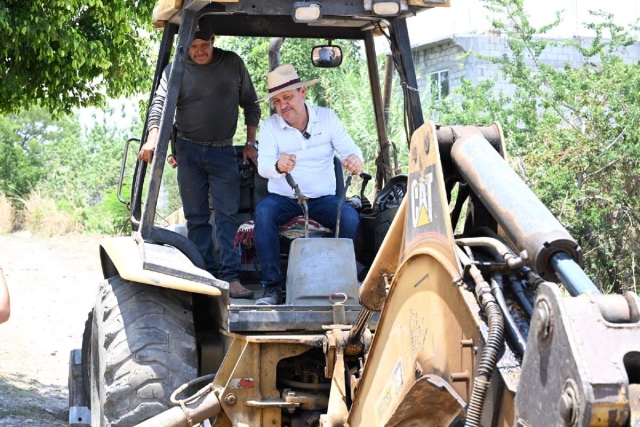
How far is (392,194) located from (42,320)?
26.0 ft

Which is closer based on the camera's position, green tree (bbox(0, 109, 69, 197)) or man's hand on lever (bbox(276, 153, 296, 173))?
man's hand on lever (bbox(276, 153, 296, 173))

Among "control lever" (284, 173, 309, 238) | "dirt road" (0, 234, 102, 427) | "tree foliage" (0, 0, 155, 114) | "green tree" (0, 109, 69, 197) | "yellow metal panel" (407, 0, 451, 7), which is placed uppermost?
"green tree" (0, 109, 69, 197)

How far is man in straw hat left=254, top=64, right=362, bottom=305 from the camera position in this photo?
17.7ft

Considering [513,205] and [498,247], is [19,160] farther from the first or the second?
[513,205]

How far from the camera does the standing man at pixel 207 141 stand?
5898 millimetres

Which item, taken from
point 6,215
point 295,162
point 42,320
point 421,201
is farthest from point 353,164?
point 6,215

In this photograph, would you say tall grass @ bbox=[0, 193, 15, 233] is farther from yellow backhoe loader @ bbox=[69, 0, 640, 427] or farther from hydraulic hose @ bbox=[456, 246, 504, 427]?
hydraulic hose @ bbox=[456, 246, 504, 427]

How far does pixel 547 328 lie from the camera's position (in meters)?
2.11

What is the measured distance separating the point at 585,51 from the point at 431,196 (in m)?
9.16

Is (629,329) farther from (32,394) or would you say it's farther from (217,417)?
(32,394)

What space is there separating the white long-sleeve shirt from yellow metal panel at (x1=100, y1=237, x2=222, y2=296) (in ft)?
3.00

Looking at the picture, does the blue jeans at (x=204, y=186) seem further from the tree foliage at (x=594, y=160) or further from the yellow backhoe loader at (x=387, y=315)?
the tree foliage at (x=594, y=160)

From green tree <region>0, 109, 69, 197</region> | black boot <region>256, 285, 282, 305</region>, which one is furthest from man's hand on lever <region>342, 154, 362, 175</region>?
green tree <region>0, 109, 69, 197</region>

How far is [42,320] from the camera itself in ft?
41.9
